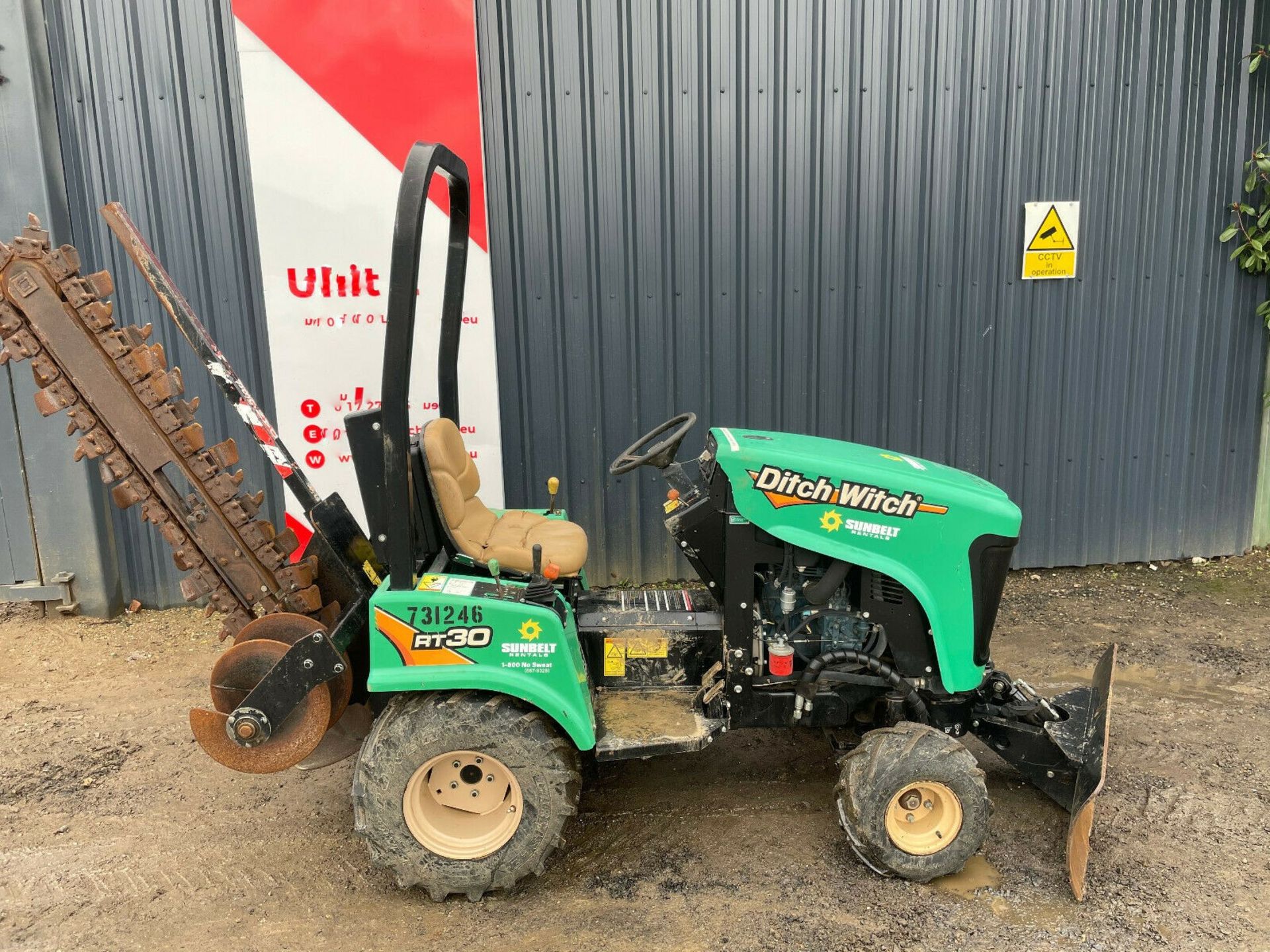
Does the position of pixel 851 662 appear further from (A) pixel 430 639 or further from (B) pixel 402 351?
(B) pixel 402 351

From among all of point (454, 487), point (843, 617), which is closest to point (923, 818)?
point (843, 617)

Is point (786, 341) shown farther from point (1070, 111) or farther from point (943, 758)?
point (943, 758)

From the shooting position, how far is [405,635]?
260 cm

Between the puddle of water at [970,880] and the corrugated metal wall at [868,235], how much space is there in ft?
9.38

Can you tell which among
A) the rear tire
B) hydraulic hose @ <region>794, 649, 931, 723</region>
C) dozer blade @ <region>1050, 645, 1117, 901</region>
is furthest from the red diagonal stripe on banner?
dozer blade @ <region>1050, 645, 1117, 901</region>

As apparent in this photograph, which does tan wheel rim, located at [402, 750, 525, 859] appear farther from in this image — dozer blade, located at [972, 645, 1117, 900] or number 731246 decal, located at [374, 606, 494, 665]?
dozer blade, located at [972, 645, 1117, 900]

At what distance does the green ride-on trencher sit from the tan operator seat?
1cm

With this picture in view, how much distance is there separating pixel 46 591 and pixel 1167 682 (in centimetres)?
624

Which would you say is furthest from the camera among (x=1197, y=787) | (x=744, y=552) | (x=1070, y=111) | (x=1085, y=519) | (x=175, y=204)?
(x=1085, y=519)

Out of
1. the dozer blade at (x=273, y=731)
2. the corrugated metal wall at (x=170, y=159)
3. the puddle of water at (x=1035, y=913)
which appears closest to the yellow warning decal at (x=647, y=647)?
the dozer blade at (x=273, y=731)

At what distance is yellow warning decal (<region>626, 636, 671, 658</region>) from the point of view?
3.09 m

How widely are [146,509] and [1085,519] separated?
5.45 m

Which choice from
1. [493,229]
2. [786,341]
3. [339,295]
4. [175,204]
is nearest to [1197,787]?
[786,341]

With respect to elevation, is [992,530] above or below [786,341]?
below
